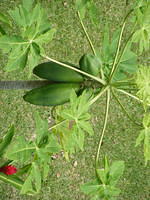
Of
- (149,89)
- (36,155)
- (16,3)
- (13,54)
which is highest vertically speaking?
(16,3)

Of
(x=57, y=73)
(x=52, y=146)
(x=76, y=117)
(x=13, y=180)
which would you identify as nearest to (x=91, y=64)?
(x=57, y=73)

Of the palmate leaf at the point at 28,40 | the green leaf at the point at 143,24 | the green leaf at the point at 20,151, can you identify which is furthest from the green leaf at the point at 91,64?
the green leaf at the point at 20,151

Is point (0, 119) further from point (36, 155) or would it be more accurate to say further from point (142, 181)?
point (36, 155)

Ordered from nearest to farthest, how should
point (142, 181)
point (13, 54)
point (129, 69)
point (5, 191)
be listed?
point (13, 54)
point (129, 69)
point (5, 191)
point (142, 181)

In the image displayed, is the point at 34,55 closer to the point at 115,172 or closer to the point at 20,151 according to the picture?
the point at 20,151

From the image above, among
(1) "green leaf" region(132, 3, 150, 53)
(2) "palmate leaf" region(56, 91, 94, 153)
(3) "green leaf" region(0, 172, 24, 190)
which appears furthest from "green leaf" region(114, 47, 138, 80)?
(3) "green leaf" region(0, 172, 24, 190)

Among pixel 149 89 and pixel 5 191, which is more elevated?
pixel 149 89

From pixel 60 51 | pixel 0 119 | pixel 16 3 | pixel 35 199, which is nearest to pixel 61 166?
pixel 35 199
